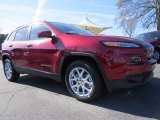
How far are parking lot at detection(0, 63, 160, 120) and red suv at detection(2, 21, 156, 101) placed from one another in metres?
0.33

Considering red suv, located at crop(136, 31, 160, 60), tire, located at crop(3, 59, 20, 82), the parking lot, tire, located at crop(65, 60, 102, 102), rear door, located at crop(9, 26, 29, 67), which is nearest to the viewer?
the parking lot

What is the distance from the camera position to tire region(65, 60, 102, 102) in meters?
4.59

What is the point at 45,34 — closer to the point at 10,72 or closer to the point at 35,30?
the point at 35,30

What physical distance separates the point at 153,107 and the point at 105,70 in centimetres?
101

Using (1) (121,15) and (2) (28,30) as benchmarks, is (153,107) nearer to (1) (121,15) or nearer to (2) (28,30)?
(2) (28,30)

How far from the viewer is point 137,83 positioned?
14.8ft

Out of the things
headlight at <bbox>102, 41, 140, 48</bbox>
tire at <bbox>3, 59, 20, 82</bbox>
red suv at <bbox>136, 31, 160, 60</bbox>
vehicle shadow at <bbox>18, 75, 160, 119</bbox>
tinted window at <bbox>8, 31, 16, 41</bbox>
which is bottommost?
vehicle shadow at <bbox>18, 75, 160, 119</bbox>

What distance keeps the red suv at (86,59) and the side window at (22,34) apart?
324 mm

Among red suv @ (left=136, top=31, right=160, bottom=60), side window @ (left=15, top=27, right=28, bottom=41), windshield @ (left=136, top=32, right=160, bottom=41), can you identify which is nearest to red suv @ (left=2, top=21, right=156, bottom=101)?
side window @ (left=15, top=27, right=28, bottom=41)

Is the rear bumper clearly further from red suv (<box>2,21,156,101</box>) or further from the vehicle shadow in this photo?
the vehicle shadow

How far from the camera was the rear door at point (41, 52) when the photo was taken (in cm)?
530

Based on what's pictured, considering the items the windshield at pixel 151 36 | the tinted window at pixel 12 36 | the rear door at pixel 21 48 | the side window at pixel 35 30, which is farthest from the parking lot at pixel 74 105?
the windshield at pixel 151 36

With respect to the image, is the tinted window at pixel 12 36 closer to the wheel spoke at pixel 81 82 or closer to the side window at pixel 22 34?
the side window at pixel 22 34

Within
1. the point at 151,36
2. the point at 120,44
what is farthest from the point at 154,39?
the point at 120,44
